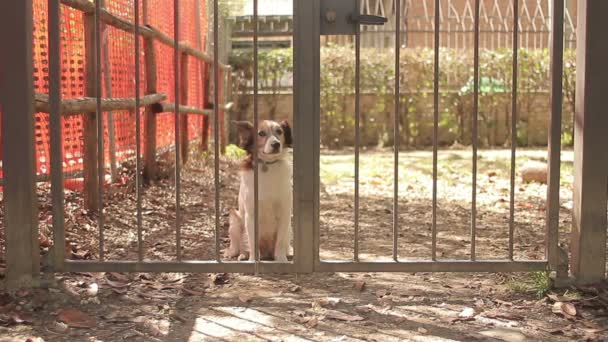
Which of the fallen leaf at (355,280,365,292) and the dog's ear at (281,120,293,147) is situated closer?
the fallen leaf at (355,280,365,292)

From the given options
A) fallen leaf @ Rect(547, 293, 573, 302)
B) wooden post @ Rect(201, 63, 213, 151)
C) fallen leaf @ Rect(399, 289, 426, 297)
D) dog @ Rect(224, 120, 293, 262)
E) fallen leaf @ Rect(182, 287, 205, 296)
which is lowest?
fallen leaf @ Rect(399, 289, 426, 297)

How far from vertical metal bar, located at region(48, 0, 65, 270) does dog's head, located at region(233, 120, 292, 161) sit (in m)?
1.39

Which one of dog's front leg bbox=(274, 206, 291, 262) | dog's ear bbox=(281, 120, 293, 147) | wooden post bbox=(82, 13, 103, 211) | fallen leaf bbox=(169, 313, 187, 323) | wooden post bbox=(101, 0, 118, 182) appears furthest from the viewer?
wooden post bbox=(101, 0, 118, 182)

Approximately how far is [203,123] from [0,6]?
7821 millimetres

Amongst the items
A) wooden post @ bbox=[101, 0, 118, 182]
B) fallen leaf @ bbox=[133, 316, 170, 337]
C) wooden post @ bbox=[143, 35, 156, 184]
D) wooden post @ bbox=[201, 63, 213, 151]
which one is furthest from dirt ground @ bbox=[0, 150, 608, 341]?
wooden post @ bbox=[201, 63, 213, 151]

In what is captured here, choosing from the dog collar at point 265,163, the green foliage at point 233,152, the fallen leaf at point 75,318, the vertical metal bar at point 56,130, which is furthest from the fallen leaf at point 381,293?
the green foliage at point 233,152

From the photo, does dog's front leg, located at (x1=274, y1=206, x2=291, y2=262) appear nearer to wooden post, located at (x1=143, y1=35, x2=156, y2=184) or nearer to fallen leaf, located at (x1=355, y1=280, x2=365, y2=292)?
fallen leaf, located at (x1=355, y1=280, x2=365, y2=292)

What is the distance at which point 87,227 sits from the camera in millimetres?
5434

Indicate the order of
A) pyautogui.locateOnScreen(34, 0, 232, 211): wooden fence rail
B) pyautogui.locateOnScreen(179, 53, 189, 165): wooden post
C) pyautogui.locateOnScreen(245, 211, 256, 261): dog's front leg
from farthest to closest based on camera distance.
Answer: pyautogui.locateOnScreen(179, 53, 189, 165): wooden post
pyautogui.locateOnScreen(34, 0, 232, 211): wooden fence rail
pyautogui.locateOnScreen(245, 211, 256, 261): dog's front leg

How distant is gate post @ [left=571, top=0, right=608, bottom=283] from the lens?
3.79 metres

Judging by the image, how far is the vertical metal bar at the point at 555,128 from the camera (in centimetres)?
382

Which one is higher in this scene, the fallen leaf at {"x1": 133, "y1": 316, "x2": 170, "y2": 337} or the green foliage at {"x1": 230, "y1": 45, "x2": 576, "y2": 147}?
the green foliage at {"x1": 230, "y1": 45, "x2": 576, "y2": 147}

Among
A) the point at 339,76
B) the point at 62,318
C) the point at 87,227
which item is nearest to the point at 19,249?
the point at 62,318

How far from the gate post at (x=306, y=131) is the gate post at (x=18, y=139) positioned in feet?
4.57
